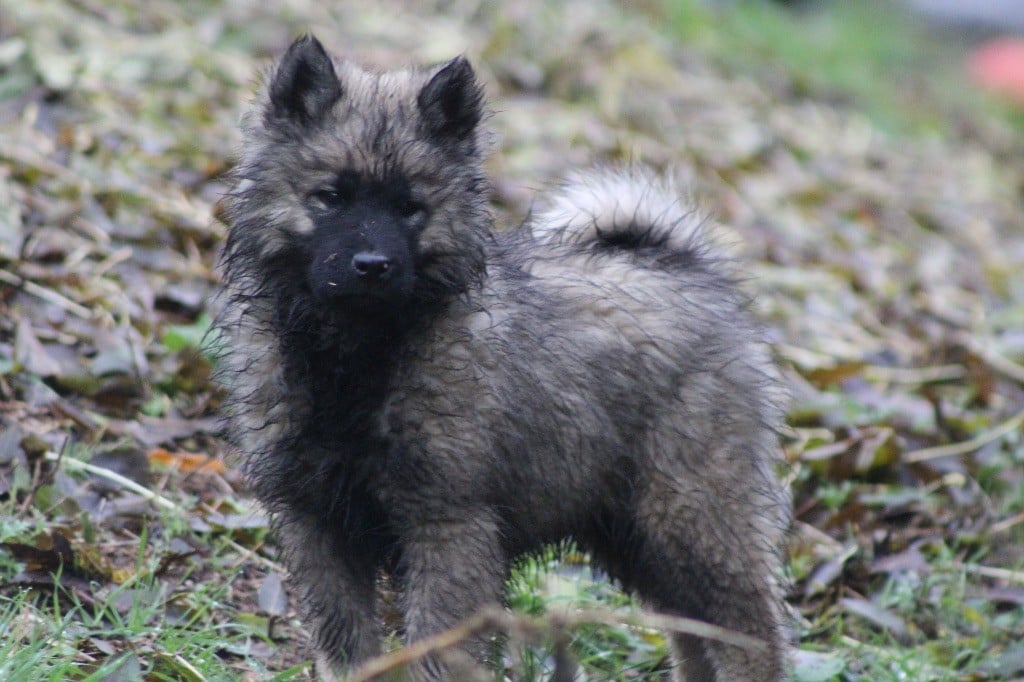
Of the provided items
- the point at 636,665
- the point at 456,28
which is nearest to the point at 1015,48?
the point at 456,28

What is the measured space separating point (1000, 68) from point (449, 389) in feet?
59.0

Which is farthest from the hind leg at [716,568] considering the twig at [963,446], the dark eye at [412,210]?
the twig at [963,446]

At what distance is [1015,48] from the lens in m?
21.2

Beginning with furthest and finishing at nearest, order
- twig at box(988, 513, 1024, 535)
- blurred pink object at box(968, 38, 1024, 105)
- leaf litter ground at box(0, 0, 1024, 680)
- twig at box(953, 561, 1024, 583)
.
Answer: blurred pink object at box(968, 38, 1024, 105) → twig at box(988, 513, 1024, 535) → twig at box(953, 561, 1024, 583) → leaf litter ground at box(0, 0, 1024, 680)

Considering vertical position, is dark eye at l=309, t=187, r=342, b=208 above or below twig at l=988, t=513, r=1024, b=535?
above

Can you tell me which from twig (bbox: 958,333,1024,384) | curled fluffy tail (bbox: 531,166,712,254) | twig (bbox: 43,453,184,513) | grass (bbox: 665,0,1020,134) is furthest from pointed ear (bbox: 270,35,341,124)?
grass (bbox: 665,0,1020,134)

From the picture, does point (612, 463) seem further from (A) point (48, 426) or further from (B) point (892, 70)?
(B) point (892, 70)

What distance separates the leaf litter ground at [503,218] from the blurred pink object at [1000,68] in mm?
7670

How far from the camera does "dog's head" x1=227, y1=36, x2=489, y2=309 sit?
337 centimetres

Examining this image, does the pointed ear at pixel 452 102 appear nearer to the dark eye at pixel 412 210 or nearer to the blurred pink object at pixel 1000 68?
the dark eye at pixel 412 210

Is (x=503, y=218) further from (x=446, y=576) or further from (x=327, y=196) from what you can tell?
(x=446, y=576)

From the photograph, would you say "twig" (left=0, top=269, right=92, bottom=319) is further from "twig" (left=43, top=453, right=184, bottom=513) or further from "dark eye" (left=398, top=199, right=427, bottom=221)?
"dark eye" (left=398, top=199, right=427, bottom=221)

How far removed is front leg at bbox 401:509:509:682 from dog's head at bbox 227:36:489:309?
638 millimetres

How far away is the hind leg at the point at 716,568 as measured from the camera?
386 centimetres
